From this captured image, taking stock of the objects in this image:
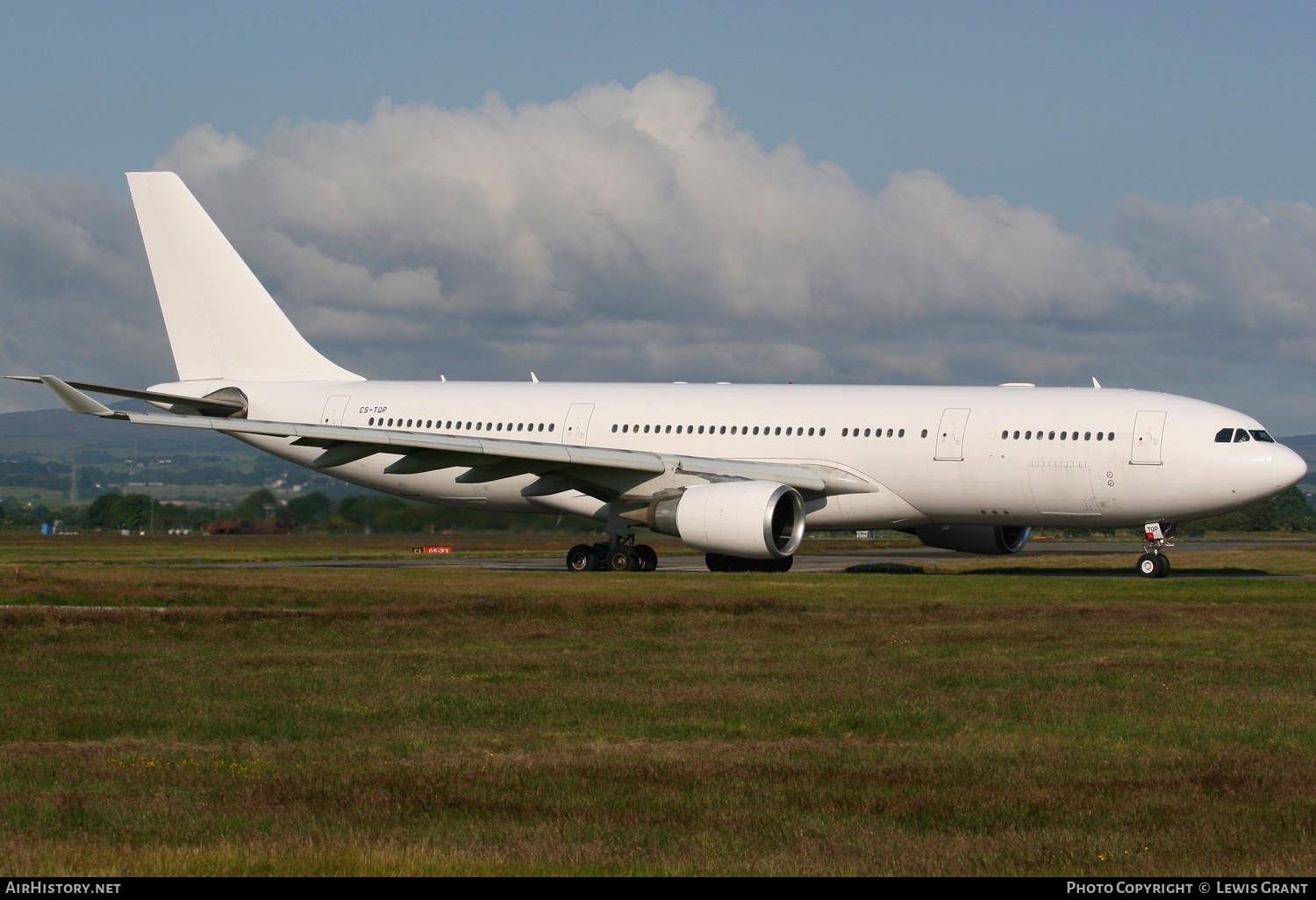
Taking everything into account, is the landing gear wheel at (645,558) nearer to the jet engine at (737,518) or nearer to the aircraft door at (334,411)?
the jet engine at (737,518)

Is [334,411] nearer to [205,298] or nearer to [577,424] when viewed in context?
[205,298]

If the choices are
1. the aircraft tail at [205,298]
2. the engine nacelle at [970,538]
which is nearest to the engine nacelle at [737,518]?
the engine nacelle at [970,538]

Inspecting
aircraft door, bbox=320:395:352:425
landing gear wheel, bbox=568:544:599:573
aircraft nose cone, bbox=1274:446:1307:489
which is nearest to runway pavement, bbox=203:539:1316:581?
landing gear wheel, bbox=568:544:599:573

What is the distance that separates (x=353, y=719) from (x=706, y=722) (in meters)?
2.69

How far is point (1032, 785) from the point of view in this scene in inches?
363

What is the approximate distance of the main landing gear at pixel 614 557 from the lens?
3145 cm

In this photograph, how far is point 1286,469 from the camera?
2823cm

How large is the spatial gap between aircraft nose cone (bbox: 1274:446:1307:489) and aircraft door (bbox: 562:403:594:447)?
13.8m

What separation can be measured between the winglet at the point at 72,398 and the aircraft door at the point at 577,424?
962 centimetres

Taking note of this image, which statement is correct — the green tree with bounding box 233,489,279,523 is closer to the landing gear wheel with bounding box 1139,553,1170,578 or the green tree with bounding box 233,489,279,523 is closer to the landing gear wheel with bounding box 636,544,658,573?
the landing gear wheel with bounding box 636,544,658,573

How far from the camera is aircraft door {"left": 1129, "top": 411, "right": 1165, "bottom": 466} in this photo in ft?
93.5

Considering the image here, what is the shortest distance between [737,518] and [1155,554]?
8316mm

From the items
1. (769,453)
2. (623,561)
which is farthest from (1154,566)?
(623,561)
